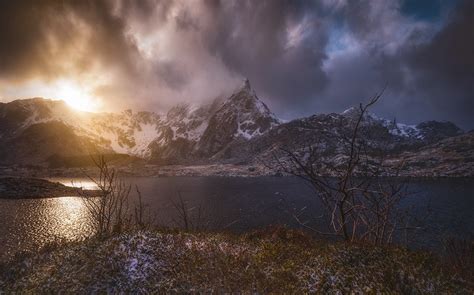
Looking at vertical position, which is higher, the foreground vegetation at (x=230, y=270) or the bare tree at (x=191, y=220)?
the foreground vegetation at (x=230, y=270)

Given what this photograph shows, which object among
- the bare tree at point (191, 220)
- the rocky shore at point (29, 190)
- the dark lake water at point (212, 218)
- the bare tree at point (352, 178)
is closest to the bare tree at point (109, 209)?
the bare tree at point (191, 220)

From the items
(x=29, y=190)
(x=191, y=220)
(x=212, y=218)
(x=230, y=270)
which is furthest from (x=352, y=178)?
(x=29, y=190)

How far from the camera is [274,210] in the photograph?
73.8 meters

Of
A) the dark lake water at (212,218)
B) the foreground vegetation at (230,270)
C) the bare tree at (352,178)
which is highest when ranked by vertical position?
the bare tree at (352,178)

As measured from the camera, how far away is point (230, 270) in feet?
45.1

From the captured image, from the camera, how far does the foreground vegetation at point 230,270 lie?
11750 mm

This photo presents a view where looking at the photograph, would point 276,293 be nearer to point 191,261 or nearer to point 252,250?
point 252,250

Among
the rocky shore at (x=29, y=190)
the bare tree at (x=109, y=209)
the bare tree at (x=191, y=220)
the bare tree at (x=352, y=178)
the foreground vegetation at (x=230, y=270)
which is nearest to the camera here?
the bare tree at (x=352, y=178)

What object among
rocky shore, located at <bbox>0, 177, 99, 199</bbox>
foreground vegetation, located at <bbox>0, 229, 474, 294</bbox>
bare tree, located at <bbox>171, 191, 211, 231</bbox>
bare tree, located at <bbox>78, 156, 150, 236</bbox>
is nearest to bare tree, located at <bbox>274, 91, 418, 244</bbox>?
foreground vegetation, located at <bbox>0, 229, 474, 294</bbox>

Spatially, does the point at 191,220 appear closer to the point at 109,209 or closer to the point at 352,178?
the point at 109,209

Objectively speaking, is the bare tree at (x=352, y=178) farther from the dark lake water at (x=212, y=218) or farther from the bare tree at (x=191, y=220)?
the dark lake water at (x=212, y=218)

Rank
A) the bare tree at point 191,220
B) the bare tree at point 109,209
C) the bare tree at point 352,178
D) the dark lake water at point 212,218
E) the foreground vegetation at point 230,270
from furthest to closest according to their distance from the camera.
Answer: the dark lake water at point 212,218
the bare tree at point 191,220
the bare tree at point 109,209
the foreground vegetation at point 230,270
the bare tree at point 352,178

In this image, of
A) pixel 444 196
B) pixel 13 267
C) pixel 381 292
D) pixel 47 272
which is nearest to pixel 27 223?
pixel 13 267

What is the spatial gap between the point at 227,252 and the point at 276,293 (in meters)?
4.79
